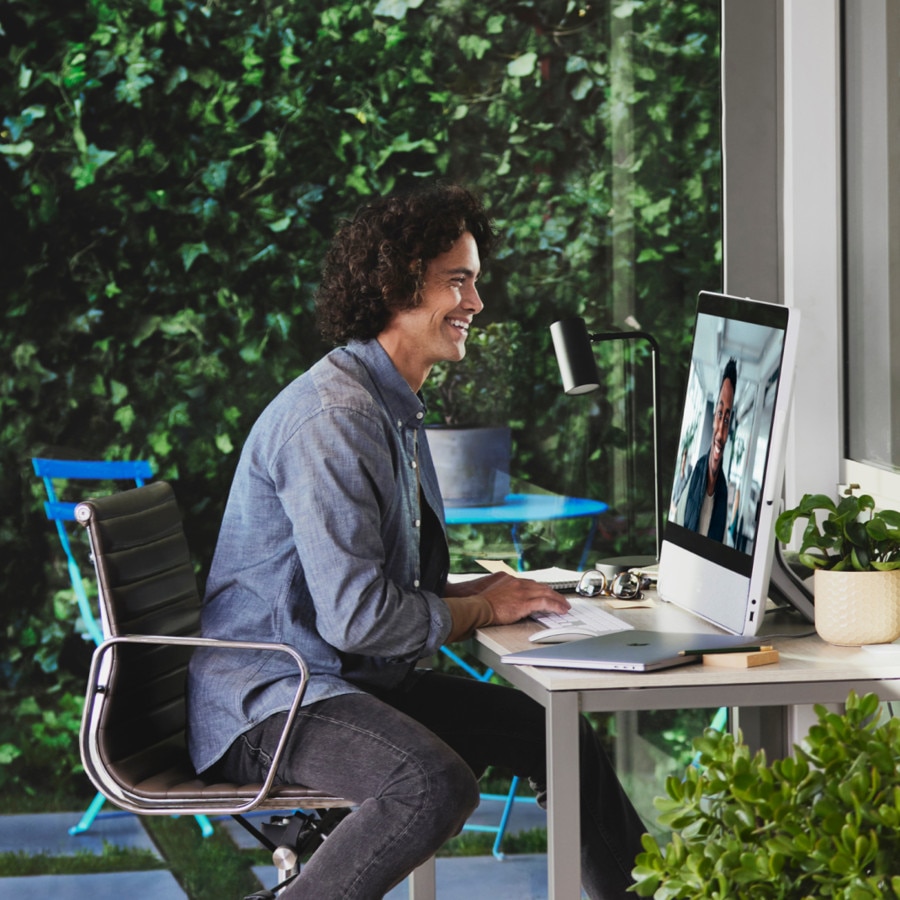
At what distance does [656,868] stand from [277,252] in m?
2.69

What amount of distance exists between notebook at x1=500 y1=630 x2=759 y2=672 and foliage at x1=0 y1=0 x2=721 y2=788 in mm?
1503

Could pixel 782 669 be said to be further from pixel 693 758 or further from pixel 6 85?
pixel 6 85

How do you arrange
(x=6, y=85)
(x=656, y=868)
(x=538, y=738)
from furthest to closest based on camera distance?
(x=6, y=85)
(x=538, y=738)
(x=656, y=868)

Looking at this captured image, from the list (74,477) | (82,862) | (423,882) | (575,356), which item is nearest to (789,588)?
(575,356)

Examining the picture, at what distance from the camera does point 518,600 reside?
98.0 inches

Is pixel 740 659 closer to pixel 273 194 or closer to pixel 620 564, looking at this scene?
pixel 620 564

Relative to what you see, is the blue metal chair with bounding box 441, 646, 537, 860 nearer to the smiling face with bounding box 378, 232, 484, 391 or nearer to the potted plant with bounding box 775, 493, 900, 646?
the smiling face with bounding box 378, 232, 484, 391

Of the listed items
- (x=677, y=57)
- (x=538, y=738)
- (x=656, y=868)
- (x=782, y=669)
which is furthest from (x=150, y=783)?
(x=677, y=57)

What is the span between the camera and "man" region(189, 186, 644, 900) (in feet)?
7.17

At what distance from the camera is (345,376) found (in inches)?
96.0

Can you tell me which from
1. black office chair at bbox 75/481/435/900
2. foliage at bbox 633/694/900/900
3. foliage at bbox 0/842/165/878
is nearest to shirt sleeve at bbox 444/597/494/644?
black office chair at bbox 75/481/435/900

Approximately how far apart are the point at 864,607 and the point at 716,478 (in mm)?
354

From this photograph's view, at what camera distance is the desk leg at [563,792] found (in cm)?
199

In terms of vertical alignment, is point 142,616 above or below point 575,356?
below
